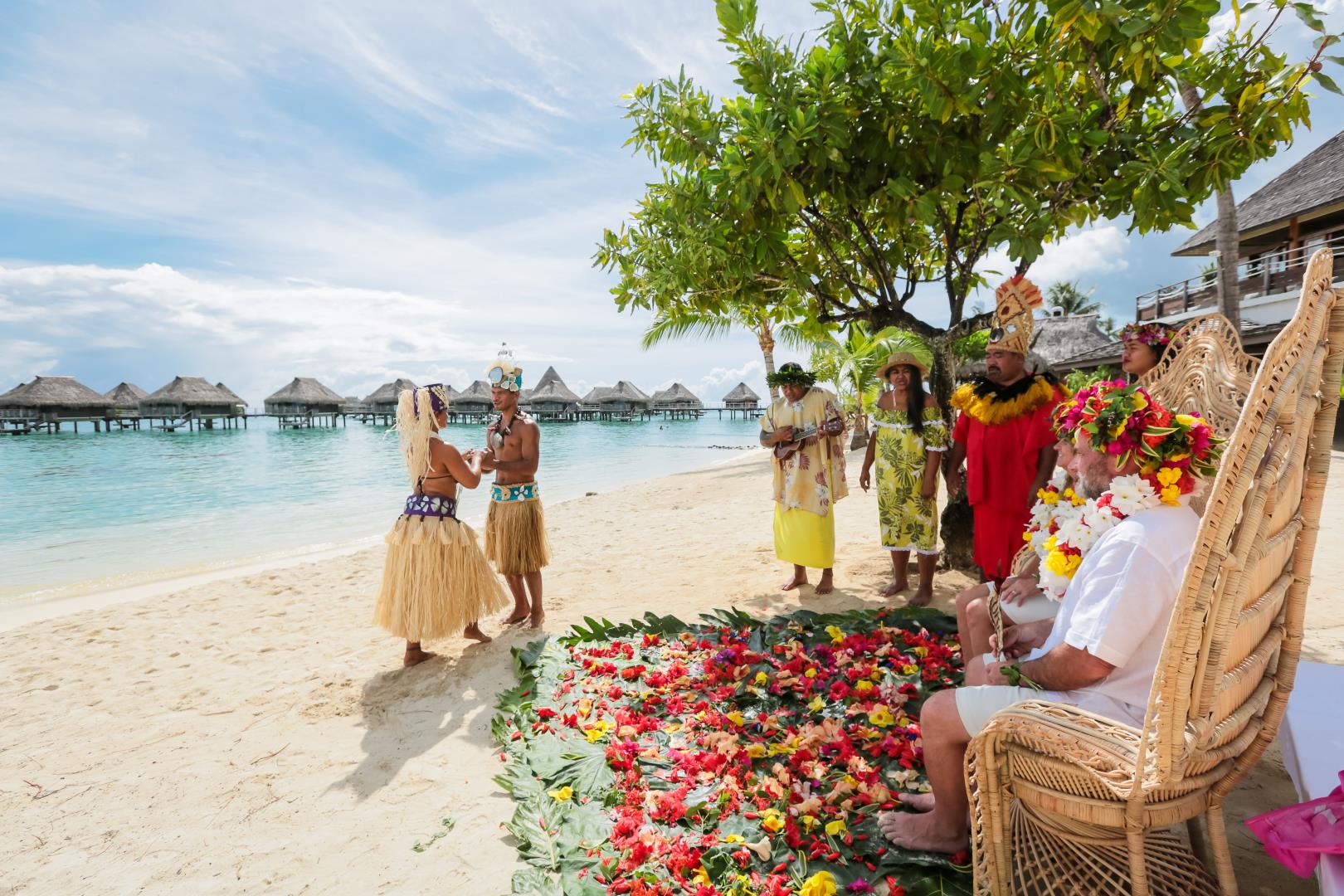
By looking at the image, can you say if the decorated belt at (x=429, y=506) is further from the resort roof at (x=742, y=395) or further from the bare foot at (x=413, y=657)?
the resort roof at (x=742, y=395)

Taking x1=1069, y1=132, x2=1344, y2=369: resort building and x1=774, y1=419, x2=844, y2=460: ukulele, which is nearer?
x1=774, y1=419, x2=844, y2=460: ukulele

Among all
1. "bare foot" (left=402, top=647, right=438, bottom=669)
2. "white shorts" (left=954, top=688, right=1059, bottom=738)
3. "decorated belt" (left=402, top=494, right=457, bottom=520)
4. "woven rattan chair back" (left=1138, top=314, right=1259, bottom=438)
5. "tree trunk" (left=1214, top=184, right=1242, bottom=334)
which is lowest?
"bare foot" (left=402, top=647, right=438, bottom=669)

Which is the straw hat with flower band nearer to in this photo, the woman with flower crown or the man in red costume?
the man in red costume

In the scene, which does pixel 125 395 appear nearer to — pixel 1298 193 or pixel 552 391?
pixel 552 391

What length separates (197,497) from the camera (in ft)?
60.7

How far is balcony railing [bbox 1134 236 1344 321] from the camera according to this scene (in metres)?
16.3

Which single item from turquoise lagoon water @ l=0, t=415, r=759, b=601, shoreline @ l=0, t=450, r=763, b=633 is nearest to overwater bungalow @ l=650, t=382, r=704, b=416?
turquoise lagoon water @ l=0, t=415, r=759, b=601

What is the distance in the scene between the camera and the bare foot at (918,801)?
242 centimetres

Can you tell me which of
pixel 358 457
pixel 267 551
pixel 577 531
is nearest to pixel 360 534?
pixel 267 551

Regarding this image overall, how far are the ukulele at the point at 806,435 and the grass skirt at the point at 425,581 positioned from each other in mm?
2704

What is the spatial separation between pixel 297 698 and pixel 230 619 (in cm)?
258

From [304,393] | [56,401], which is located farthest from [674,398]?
[56,401]

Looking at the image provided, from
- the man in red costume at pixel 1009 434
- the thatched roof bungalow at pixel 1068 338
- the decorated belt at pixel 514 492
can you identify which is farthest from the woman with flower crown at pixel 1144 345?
the thatched roof bungalow at pixel 1068 338

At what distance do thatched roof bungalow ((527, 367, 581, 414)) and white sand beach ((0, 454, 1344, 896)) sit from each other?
50364 millimetres
